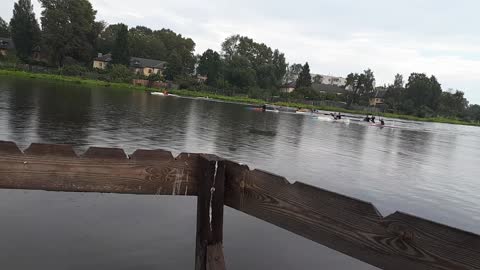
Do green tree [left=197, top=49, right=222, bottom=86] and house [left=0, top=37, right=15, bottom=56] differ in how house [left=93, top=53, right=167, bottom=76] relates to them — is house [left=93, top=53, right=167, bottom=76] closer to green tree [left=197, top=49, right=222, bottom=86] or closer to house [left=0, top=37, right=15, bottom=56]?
green tree [left=197, top=49, right=222, bottom=86]

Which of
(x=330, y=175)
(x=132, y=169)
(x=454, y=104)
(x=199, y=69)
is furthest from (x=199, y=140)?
(x=454, y=104)

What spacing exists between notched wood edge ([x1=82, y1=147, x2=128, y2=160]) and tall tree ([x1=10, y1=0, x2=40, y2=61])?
120009 millimetres

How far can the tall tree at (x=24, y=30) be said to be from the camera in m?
109

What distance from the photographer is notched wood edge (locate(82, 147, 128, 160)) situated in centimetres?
322

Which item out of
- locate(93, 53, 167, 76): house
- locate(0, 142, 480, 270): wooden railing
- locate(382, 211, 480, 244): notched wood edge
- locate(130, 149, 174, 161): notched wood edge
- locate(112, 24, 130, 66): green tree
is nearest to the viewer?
locate(382, 211, 480, 244): notched wood edge

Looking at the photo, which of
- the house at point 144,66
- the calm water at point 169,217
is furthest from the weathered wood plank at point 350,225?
the house at point 144,66

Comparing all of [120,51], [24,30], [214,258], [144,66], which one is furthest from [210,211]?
[144,66]

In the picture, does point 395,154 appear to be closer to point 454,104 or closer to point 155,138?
point 155,138

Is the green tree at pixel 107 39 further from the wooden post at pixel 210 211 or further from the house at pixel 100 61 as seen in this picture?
the wooden post at pixel 210 211

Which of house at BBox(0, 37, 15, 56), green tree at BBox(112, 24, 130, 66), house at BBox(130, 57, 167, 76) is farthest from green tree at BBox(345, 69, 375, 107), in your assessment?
house at BBox(0, 37, 15, 56)

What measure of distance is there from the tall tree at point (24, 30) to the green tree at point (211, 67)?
48307 millimetres

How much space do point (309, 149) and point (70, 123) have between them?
564 inches

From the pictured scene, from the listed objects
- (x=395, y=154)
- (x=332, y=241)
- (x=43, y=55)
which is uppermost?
(x=43, y=55)

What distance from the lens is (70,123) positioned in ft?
75.8
